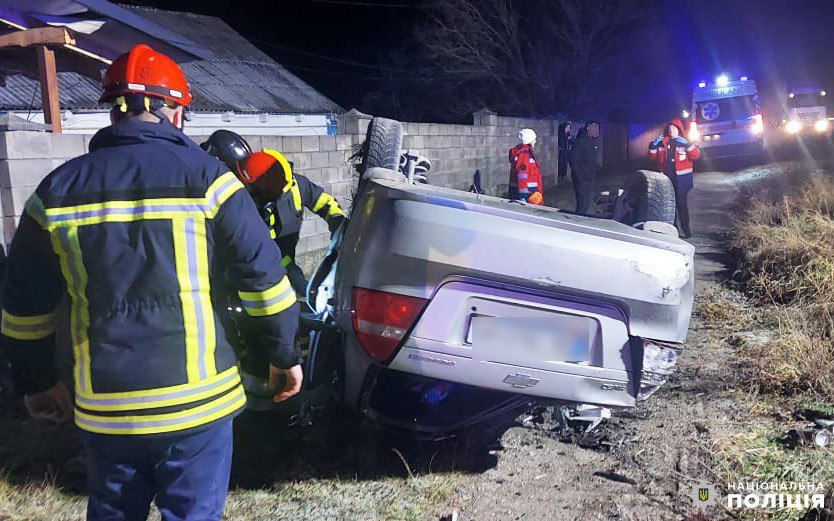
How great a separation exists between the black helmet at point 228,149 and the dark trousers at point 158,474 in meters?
2.43

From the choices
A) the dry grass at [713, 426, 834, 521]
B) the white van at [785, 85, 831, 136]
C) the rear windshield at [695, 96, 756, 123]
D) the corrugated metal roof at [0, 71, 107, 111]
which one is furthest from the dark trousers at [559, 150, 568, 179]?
the dry grass at [713, 426, 834, 521]

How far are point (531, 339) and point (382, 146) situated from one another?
8.80ft

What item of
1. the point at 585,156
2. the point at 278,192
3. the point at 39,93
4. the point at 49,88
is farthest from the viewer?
the point at 39,93

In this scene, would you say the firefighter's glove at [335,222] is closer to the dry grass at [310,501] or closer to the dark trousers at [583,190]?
the dry grass at [310,501]

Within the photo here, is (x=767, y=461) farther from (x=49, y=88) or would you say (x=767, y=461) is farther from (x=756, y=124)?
(x=756, y=124)

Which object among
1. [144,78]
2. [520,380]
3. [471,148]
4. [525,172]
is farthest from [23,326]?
[471,148]

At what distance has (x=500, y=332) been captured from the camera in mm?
2676

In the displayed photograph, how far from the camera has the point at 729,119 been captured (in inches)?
700

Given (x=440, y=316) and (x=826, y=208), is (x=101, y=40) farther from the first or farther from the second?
(x=826, y=208)

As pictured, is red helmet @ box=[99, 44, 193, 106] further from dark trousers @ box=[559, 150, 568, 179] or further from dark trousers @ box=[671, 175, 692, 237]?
dark trousers @ box=[559, 150, 568, 179]

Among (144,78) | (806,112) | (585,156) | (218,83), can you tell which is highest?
(218,83)

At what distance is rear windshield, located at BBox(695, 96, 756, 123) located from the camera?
17.7 meters

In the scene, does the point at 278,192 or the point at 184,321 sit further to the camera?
the point at 278,192

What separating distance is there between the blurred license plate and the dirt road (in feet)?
2.39
